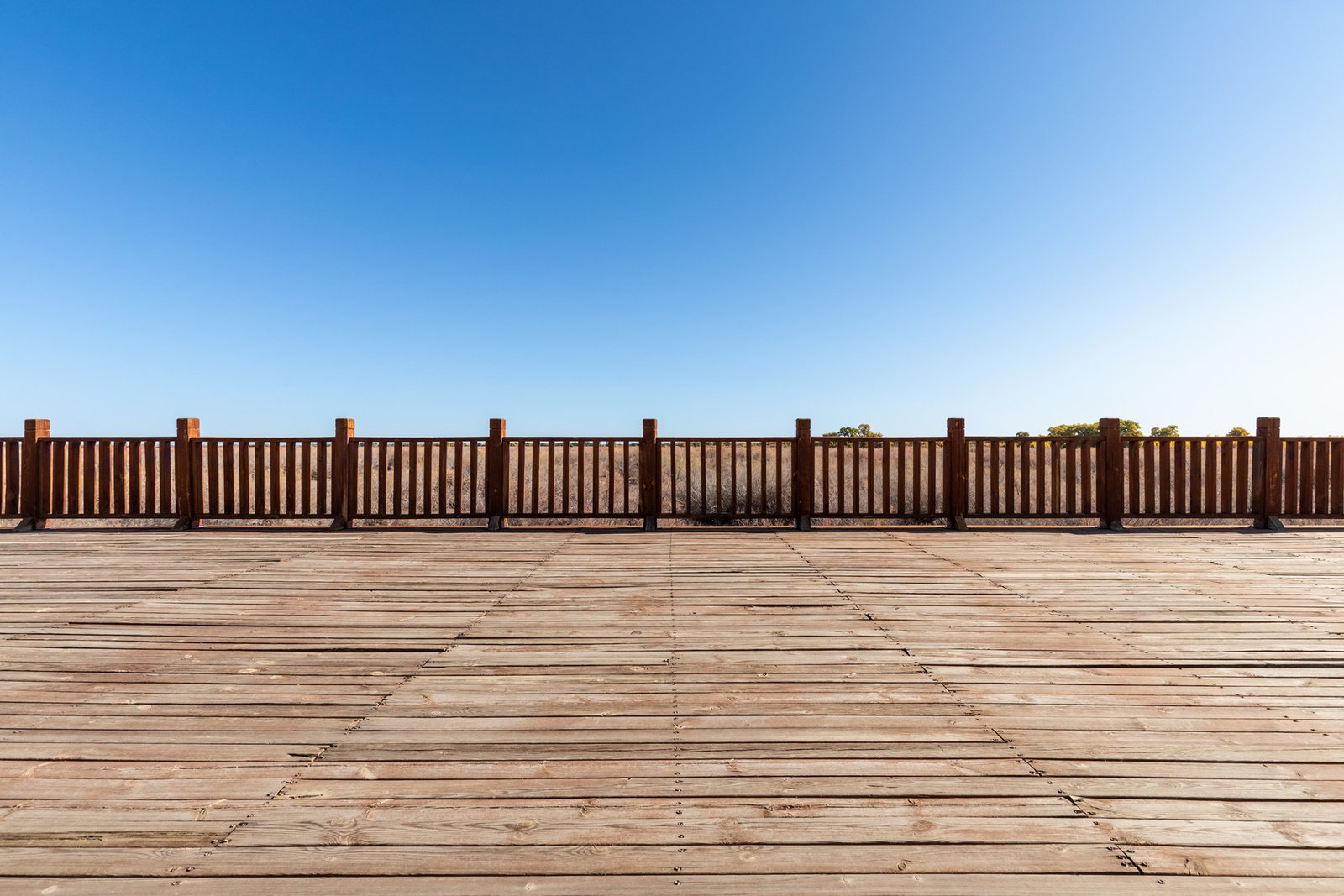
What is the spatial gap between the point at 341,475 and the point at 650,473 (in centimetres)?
366

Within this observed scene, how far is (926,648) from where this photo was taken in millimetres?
2480

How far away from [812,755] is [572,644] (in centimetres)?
129

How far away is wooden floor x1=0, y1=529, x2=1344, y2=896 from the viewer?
3.87 feet

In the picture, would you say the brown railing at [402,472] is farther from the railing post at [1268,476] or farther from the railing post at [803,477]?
the railing post at [1268,476]

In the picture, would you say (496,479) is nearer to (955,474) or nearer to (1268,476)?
(955,474)

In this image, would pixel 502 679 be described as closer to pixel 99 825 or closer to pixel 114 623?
pixel 99 825

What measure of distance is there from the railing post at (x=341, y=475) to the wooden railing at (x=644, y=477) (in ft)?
0.05

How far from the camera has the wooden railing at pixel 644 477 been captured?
20.9 ft

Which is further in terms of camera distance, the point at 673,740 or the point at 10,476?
the point at 10,476

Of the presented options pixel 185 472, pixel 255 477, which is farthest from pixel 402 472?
pixel 185 472

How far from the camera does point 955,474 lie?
650cm

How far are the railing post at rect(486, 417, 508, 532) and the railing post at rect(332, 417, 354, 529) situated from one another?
5.38ft

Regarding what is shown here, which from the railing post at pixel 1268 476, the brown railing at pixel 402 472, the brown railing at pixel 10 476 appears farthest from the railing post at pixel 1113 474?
the brown railing at pixel 10 476

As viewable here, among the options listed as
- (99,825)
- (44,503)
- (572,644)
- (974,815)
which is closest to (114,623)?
(99,825)
